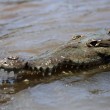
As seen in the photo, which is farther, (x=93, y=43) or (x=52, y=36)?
(x=52, y=36)

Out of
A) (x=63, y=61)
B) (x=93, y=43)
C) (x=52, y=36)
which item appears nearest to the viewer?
(x=63, y=61)

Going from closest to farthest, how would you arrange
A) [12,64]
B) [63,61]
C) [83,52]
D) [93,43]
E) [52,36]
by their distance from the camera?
[12,64] → [63,61] → [83,52] → [93,43] → [52,36]

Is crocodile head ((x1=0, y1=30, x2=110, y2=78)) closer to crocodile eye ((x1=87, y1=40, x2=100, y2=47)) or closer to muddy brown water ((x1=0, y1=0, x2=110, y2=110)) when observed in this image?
crocodile eye ((x1=87, y1=40, x2=100, y2=47))

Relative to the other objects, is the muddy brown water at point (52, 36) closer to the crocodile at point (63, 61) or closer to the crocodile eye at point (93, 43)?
the crocodile at point (63, 61)

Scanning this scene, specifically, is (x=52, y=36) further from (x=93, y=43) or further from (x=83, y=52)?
(x=83, y=52)

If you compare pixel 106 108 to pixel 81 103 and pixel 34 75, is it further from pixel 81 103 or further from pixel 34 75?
pixel 34 75

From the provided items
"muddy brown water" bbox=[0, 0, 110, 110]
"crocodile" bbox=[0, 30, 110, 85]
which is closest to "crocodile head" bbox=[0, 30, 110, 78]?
"crocodile" bbox=[0, 30, 110, 85]

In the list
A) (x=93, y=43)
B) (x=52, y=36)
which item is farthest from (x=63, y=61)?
(x=52, y=36)
